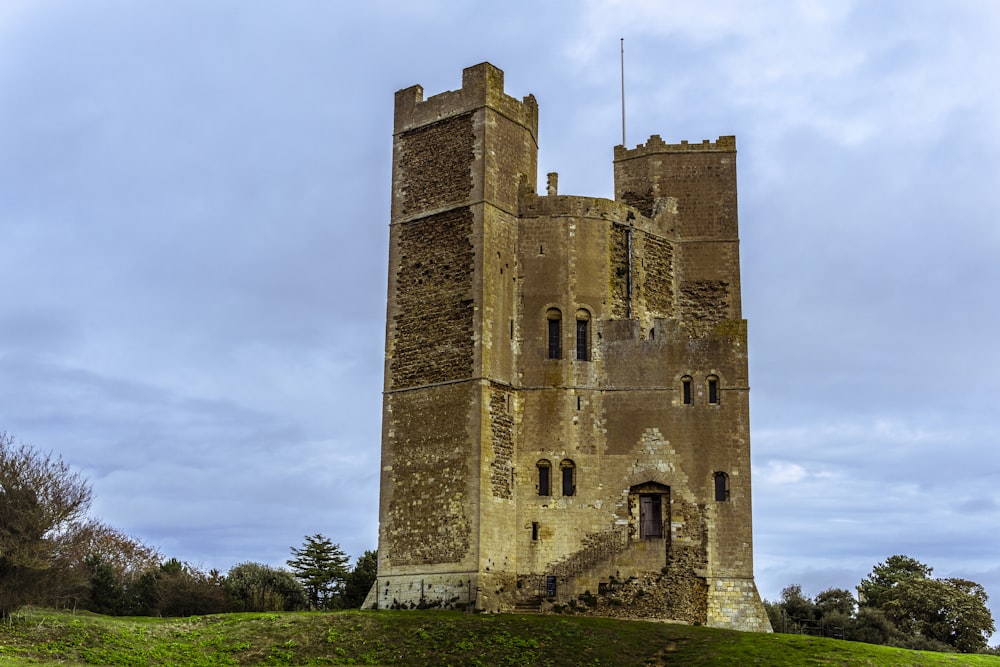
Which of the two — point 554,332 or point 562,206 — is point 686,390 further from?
point 562,206

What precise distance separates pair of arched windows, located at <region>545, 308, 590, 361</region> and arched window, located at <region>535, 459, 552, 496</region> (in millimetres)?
3345

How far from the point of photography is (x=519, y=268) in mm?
39094

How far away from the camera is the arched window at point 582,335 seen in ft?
127

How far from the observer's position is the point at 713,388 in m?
38.6

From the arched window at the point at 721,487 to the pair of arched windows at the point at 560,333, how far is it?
5.36 meters

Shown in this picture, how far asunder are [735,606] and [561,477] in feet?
20.8

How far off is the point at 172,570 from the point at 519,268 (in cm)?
1734

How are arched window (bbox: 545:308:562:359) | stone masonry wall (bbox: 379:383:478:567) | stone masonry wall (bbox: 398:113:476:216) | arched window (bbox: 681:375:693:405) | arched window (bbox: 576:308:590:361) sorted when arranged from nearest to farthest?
1. stone masonry wall (bbox: 379:383:478:567)
2. arched window (bbox: 681:375:693:405)
3. arched window (bbox: 545:308:562:359)
4. arched window (bbox: 576:308:590:361)
5. stone masonry wall (bbox: 398:113:476:216)

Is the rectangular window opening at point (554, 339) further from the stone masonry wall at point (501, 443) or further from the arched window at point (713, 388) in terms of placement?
the arched window at point (713, 388)

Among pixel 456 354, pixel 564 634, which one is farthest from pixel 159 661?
pixel 456 354

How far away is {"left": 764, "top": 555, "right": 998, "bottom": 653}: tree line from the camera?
41844mm

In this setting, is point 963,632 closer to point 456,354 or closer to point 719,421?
point 719,421

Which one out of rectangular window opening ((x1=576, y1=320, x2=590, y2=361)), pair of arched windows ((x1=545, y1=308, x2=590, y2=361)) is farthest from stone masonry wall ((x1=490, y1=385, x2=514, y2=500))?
rectangular window opening ((x1=576, y1=320, x2=590, y2=361))

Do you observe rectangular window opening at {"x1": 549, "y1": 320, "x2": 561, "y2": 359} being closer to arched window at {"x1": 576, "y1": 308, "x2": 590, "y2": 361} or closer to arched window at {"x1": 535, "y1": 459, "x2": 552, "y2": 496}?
arched window at {"x1": 576, "y1": 308, "x2": 590, "y2": 361}
